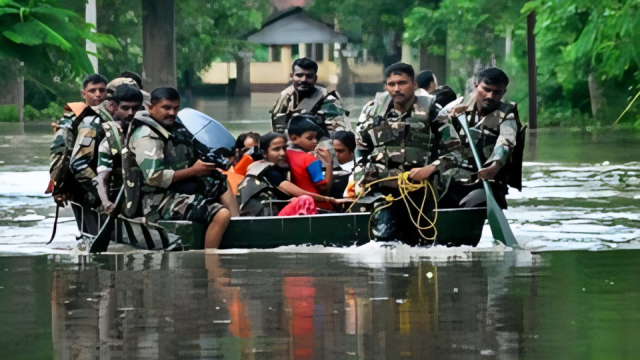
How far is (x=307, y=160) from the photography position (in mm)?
13398

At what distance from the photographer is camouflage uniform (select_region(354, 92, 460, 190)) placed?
1220 centimetres

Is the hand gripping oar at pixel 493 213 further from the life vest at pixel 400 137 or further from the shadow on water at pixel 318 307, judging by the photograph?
the life vest at pixel 400 137

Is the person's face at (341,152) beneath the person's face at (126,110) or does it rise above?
beneath

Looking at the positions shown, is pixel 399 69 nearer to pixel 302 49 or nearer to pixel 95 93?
pixel 95 93

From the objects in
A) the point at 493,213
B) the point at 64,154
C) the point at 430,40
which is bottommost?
the point at 493,213

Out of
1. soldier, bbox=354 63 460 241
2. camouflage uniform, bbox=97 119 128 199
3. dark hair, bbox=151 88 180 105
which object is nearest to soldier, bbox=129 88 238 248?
dark hair, bbox=151 88 180 105

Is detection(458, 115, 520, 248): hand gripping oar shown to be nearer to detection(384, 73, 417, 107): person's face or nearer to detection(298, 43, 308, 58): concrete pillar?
detection(384, 73, 417, 107): person's face

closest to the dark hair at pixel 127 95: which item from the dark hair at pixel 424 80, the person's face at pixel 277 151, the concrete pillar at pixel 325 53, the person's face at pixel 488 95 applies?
the person's face at pixel 277 151

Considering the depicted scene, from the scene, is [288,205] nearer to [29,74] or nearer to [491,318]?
[491,318]

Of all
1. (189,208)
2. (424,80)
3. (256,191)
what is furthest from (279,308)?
(424,80)

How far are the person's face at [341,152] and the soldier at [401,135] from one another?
1.31 meters

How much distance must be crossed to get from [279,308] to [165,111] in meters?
3.14

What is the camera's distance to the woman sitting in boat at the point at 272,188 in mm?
13250

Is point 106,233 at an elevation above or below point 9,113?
below
